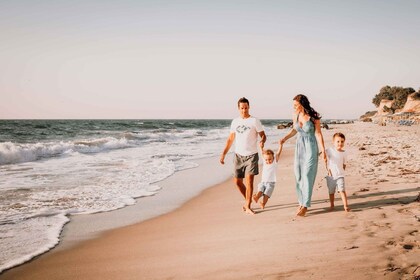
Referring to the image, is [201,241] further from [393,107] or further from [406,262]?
[393,107]

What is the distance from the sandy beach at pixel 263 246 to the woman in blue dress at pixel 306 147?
385 millimetres

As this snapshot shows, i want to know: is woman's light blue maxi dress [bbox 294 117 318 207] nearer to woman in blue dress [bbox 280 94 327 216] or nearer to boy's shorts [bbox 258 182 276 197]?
Answer: woman in blue dress [bbox 280 94 327 216]

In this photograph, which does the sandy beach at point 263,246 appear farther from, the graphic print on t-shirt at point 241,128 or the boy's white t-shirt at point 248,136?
the graphic print on t-shirt at point 241,128

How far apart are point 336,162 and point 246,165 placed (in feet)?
4.92

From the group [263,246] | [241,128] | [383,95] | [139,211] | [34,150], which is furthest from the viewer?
[383,95]

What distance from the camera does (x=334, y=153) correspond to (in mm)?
5191

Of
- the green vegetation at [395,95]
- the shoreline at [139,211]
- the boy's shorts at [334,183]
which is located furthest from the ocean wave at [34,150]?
the green vegetation at [395,95]

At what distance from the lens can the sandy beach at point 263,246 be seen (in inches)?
123

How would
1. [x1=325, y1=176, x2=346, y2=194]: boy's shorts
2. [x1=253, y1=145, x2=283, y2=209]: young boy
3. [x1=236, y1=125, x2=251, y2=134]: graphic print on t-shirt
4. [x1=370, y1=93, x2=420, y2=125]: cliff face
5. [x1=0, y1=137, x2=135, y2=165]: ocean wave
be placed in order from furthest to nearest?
[x1=370, y1=93, x2=420, y2=125]: cliff face
[x1=0, y1=137, x2=135, y2=165]: ocean wave
[x1=253, y1=145, x2=283, y2=209]: young boy
[x1=236, y1=125, x2=251, y2=134]: graphic print on t-shirt
[x1=325, y1=176, x2=346, y2=194]: boy's shorts

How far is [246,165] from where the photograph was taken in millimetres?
5477

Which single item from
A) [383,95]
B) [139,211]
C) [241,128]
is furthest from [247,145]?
[383,95]

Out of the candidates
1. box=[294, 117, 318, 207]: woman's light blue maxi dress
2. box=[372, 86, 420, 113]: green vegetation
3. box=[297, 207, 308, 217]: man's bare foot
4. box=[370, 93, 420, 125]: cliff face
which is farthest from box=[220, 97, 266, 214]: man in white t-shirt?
box=[372, 86, 420, 113]: green vegetation

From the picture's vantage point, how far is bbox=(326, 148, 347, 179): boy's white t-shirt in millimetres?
5137

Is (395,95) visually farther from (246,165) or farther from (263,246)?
(263,246)
